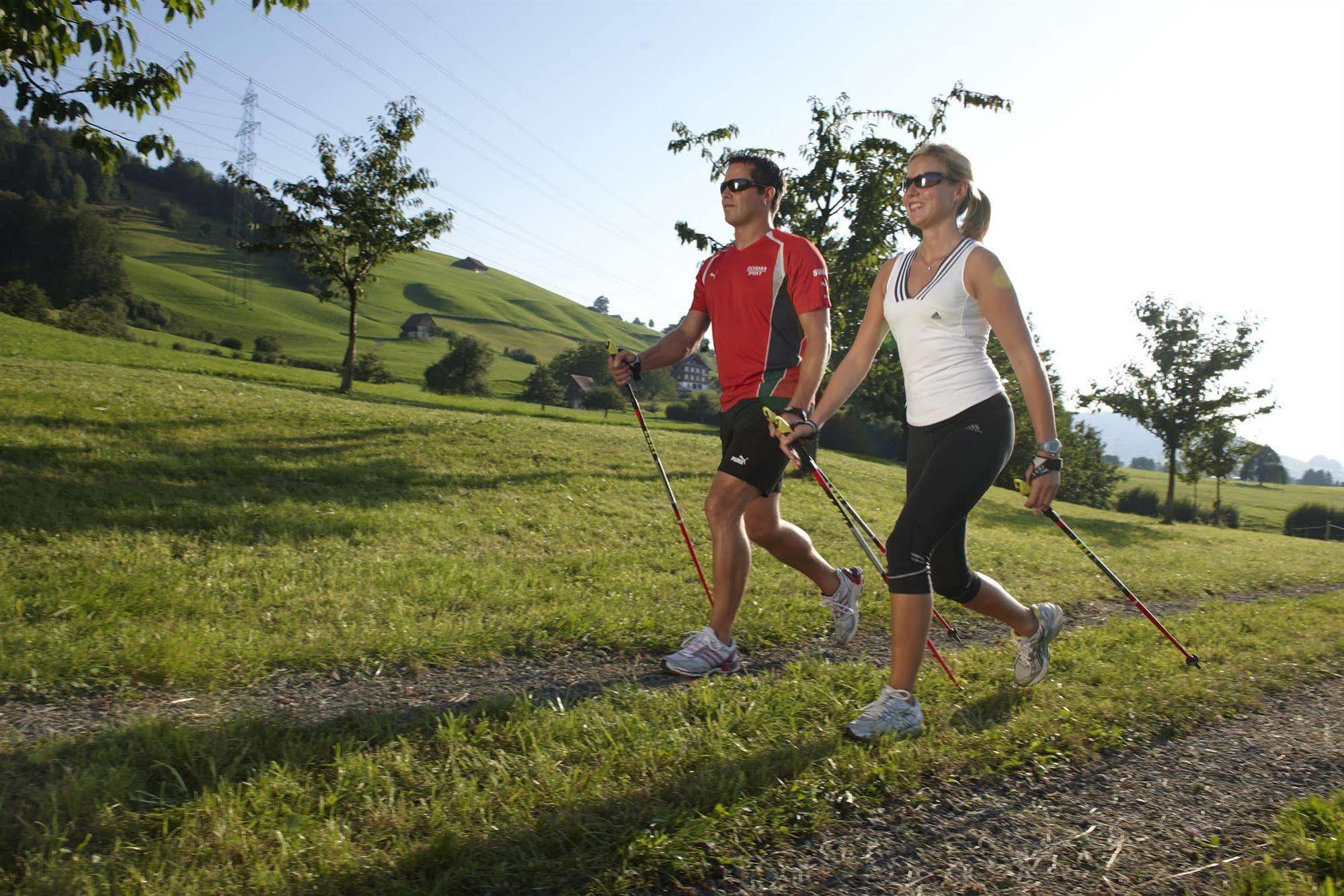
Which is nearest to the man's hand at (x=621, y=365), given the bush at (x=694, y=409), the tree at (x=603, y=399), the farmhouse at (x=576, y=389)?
the tree at (x=603, y=399)

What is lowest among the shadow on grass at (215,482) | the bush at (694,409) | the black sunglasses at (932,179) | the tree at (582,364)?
the shadow on grass at (215,482)

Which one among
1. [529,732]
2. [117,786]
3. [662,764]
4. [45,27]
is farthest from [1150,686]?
Result: [45,27]

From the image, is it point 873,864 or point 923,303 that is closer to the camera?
point 873,864

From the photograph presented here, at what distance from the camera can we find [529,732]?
3.50 m

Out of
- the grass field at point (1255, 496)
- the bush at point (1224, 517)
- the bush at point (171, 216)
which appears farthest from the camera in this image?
the bush at point (171, 216)

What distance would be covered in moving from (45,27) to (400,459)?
21.5 feet

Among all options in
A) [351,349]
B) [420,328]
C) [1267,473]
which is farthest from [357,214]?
[1267,473]

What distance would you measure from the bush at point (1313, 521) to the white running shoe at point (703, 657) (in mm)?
68998

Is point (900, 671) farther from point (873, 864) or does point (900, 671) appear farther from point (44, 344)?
point (44, 344)

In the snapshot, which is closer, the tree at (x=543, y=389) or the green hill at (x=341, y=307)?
the tree at (x=543, y=389)

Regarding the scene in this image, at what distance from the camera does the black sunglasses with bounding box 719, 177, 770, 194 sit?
16.0 feet

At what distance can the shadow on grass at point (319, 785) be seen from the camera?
2500mm

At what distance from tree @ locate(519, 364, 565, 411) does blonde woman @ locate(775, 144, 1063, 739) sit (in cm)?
6095

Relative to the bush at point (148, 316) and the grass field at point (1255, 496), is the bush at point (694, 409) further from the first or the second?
the bush at point (148, 316)
